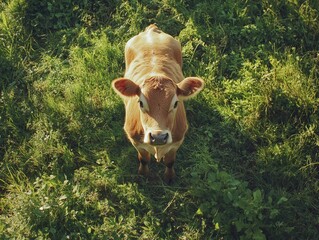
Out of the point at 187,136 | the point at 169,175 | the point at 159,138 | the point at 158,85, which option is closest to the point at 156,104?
the point at 158,85

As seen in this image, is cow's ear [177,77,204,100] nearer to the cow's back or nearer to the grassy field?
the cow's back

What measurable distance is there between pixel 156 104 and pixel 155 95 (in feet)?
0.30

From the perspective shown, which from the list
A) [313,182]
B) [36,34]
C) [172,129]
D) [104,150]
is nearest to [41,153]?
[104,150]

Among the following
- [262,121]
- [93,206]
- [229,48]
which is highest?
[229,48]

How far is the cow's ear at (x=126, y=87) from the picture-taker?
446 cm

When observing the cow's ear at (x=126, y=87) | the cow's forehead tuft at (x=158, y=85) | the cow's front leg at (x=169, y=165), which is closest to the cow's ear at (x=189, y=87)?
the cow's forehead tuft at (x=158, y=85)

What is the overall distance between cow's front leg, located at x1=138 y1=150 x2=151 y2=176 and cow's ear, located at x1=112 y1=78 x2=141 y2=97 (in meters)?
0.94

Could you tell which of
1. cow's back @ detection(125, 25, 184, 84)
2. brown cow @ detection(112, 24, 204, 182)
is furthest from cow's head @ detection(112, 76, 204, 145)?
cow's back @ detection(125, 25, 184, 84)

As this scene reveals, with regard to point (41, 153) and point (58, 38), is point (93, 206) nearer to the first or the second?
point (41, 153)

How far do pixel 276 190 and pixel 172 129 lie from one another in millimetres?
1564

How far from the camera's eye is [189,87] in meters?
4.59

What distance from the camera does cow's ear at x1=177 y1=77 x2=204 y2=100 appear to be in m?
4.54

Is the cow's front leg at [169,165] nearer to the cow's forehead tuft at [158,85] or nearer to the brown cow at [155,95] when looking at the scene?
the brown cow at [155,95]

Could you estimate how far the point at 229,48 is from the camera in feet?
21.8
